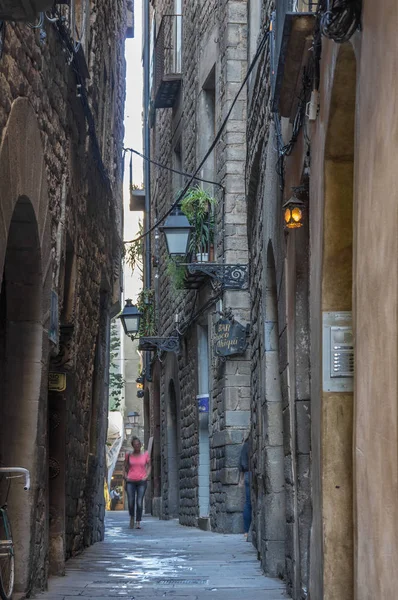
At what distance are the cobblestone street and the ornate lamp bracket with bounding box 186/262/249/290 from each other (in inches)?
124

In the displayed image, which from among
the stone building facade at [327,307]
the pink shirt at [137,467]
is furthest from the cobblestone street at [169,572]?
the pink shirt at [137,467]

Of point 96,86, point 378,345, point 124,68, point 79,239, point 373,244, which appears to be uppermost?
point 124,68

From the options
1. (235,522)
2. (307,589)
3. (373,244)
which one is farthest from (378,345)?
(235,522)

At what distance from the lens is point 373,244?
3.79 m

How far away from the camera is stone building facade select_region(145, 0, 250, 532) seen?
13906 millimetres

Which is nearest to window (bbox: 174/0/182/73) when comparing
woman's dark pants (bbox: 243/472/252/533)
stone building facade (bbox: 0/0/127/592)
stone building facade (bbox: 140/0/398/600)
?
stone building facade (bbox: 140/0/398/600)

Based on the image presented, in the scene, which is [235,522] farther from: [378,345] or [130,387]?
[130,387]

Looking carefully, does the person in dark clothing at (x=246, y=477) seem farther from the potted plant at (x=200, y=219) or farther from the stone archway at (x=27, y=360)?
the stone archway at (x=27, y=360)

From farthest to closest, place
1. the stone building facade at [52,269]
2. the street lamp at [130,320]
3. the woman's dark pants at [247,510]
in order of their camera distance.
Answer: the street lamp at [130,320]
the woman's dark pants at [247,510]
the stone building facade at [52,269]

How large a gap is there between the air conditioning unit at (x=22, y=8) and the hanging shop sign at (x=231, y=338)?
907cm

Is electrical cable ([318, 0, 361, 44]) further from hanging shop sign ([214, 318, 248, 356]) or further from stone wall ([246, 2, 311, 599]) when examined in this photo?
hanging shop sign ([214, 318, 248, 356])

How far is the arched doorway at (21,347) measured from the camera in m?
7.36

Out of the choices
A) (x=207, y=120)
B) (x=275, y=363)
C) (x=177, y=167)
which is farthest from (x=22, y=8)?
(x=177, y=167)

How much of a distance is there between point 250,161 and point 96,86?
217 centimetres
